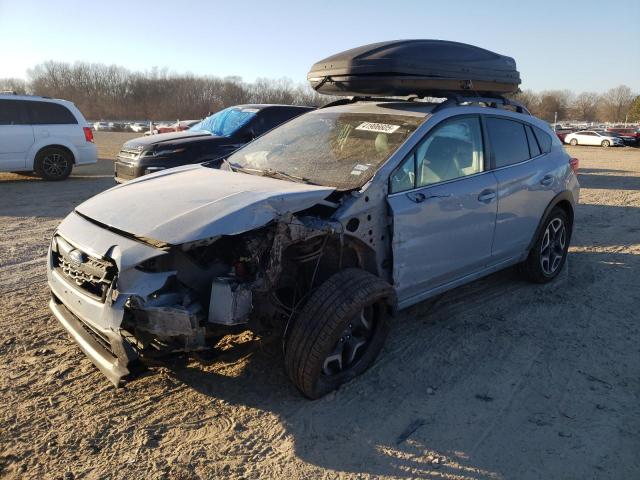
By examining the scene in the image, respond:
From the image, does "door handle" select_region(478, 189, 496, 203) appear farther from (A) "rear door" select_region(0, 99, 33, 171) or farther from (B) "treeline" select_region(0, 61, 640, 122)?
(B) "treeline" select_region(0, 61, 640, 122)

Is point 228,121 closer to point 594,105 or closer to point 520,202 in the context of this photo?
point 520,202

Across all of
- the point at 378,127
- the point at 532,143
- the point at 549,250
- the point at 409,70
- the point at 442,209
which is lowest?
the point at 549,250

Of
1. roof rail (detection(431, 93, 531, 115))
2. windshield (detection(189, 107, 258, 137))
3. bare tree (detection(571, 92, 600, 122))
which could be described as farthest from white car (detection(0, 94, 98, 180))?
bare tree (detection(571, 92, 600, 122))

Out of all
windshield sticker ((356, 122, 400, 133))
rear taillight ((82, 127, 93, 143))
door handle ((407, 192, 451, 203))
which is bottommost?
door handle ((407, 192, 451, 203))

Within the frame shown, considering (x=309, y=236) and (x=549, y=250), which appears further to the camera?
(x=549, y=250)

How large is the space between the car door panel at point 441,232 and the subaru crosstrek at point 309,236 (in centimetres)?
1

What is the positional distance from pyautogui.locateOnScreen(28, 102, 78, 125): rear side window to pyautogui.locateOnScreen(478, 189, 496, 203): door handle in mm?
10853

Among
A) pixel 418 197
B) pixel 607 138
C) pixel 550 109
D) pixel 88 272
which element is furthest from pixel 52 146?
pixel 550 109

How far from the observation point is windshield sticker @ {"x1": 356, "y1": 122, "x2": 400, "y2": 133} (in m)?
4.01

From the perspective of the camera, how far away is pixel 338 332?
3107mm

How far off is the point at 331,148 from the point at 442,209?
0.98 metres

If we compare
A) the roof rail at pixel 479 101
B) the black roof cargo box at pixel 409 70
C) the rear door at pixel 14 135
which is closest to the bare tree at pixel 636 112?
the rear door at pixel 14 135

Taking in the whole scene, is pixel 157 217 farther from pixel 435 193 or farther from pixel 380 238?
pixel 435 193

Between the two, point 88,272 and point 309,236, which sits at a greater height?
point 309,236
